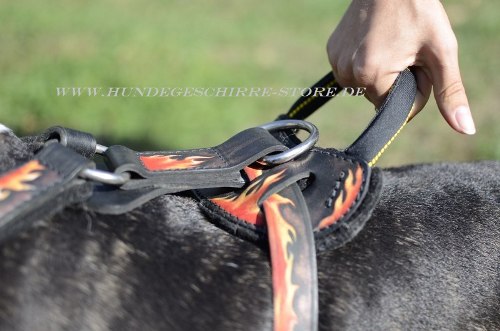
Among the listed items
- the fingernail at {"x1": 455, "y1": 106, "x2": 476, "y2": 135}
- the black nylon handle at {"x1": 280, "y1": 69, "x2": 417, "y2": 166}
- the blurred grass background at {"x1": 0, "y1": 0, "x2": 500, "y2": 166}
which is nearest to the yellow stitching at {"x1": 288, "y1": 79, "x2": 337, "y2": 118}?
the black nylon handle at {"x1": 280, "y1": 69, "x2": 417, "y2": 166}

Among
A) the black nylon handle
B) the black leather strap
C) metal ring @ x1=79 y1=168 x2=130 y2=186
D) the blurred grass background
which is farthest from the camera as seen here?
the blurred grass background

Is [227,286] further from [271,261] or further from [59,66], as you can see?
[59,66]

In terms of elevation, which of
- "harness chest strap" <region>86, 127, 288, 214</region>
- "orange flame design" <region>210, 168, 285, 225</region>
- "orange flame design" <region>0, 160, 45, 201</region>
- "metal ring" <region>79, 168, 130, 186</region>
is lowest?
"orange flame design" <region>210, 168, 285, 225</region>

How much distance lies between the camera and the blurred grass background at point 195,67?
4672 mm

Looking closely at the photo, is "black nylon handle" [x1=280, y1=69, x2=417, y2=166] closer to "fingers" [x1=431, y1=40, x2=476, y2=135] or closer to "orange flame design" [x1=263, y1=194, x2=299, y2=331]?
"fingers" [x1=431, y1=40, x2=476, y2=135]

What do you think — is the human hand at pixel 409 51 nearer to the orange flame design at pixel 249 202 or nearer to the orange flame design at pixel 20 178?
the orange flame design at pixel 249 202

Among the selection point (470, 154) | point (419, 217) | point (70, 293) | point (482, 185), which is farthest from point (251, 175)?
point (470, 154)

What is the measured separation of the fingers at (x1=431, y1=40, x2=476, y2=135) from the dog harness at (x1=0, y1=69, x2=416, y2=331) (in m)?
0.24

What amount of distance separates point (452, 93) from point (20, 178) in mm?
1368

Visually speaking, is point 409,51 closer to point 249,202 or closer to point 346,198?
point 346,198

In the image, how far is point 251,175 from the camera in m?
1.72

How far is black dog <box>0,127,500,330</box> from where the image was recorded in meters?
1.34

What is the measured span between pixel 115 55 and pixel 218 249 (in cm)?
469

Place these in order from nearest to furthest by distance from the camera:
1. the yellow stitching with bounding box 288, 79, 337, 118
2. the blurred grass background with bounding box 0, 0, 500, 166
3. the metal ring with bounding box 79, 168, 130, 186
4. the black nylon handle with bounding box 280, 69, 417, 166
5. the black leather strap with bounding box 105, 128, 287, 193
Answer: the metal ring with bounding box 79, 168, 130, 186 → the black leather strap with bounding box 105, 128, 287, 193 → the black nylon handle with bounding box 280, 69, 417, 166 → the yellow stitching with bounding box 288, 79, 337, 118 → the blurred grass background with bounding box 0, 0, 500, 166
